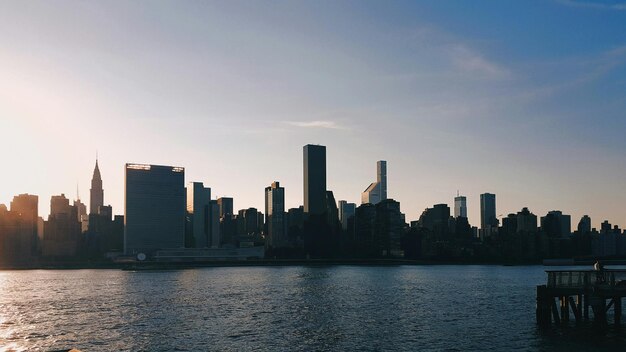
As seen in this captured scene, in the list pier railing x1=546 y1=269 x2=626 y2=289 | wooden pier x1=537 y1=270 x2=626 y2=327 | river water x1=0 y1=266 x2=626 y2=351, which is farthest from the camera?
pier railing x1=546 y1=269 x2=626 y2=289

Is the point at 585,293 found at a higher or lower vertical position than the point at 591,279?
lower

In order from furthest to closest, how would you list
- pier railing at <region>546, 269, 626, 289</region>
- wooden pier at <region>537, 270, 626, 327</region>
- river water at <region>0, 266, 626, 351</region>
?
pier railing at <region>546, 269, 626, 289</region> < wooden pier at <region>537, 270, 626, 327</region> < river water at <region>0, 266, 626, 351</region>

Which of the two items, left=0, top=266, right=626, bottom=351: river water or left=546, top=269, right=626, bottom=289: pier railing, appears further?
left=546, top=269, right=626, bottom=289: pier railing

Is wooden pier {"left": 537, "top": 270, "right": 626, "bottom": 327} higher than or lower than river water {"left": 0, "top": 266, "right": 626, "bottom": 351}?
higher

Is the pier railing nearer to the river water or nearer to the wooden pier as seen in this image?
the wooden pier

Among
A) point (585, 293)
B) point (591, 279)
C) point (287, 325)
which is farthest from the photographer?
point (287, 325)

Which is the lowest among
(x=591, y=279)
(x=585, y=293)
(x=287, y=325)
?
(x=287, y=325)

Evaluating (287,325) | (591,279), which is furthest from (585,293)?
(287,325)

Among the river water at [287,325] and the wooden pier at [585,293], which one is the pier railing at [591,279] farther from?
the river water at [287,325]

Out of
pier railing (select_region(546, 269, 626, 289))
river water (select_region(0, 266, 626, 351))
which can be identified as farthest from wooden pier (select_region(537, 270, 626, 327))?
river water (select_region(0, 266, 626, 351))

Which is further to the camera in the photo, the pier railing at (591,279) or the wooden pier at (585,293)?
the pier railing at (591,279)

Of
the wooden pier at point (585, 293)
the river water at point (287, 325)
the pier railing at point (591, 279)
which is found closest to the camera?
the river water at point (287, 325)

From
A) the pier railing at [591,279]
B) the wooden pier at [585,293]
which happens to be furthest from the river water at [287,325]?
the pier railing at [591,279]

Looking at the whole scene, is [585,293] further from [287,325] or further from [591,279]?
[287,325]
